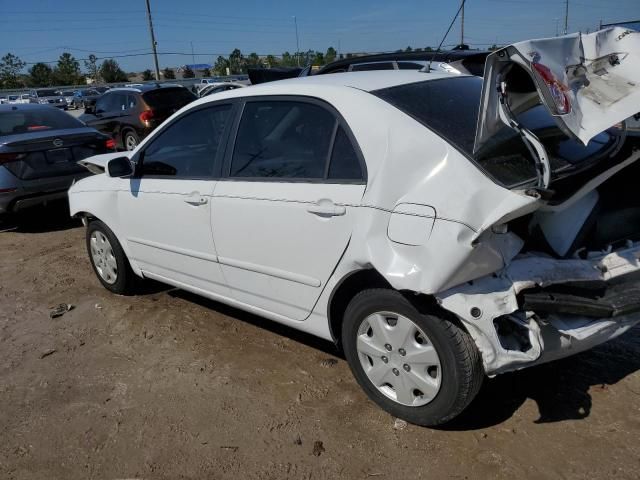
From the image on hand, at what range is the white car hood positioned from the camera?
2227mm

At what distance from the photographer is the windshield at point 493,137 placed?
2525mm

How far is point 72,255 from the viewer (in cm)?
612

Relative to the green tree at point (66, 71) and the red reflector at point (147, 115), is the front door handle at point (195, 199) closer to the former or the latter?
the red reflector at point (147, 115)

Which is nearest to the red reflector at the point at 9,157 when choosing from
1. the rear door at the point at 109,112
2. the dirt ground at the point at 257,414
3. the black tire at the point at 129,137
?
the dirt ground at the point at 257,414

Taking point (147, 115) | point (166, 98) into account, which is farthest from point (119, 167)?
point (166, 98)

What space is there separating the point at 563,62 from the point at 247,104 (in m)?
1.83

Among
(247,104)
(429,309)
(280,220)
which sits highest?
(247,104)

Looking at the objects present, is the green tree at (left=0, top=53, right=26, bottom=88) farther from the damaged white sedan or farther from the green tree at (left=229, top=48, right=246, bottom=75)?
the damaged white sedan

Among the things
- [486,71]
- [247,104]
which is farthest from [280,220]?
[486,71]

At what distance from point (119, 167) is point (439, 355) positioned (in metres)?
2.67

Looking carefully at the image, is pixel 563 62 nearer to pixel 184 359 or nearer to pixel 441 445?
pixel 441 445

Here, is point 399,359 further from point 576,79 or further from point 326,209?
point 576,79

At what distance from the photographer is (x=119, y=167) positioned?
3.99 meters

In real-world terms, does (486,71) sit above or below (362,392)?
above
